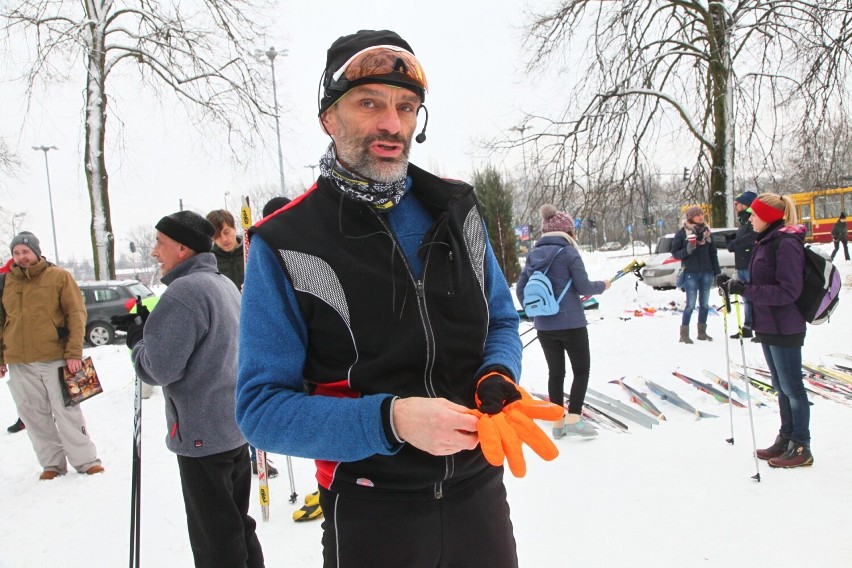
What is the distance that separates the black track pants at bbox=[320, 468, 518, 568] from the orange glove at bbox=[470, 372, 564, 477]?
299 millimetres

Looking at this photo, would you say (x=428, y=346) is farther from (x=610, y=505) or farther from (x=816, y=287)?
(x=816, y=287)

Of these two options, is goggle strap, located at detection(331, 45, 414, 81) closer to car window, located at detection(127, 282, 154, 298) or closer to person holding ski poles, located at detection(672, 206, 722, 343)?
person holding ski poles, located at detection(672, 206, 722, 343)

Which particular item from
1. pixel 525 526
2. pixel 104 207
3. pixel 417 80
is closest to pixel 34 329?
pixel 525 526

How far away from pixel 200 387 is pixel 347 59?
2.02 metres

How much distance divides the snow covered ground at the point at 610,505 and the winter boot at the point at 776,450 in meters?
0.15

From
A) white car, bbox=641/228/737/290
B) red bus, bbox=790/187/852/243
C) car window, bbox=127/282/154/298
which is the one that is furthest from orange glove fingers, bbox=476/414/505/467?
red bus, bbox=790/187/852/243

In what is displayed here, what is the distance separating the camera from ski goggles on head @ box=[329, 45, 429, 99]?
4.67ft

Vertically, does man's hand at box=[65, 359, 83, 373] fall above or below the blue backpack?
below

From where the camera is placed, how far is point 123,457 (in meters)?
5.29

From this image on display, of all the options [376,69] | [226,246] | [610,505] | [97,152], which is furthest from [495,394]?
[97,152]

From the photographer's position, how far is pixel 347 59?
4.72 feet

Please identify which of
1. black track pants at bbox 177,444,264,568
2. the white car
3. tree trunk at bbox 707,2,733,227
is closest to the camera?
black track pants at bbox 177,444,264,568

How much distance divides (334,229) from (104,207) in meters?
12.9

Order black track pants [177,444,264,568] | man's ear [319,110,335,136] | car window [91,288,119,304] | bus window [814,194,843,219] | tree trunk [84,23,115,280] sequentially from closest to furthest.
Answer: man's ear [319,110,335,136], black track pants [177,444,264,568], tree trunk [84,23,115,280], car window [91,288,119,304], bus window [814,194,843,219]
